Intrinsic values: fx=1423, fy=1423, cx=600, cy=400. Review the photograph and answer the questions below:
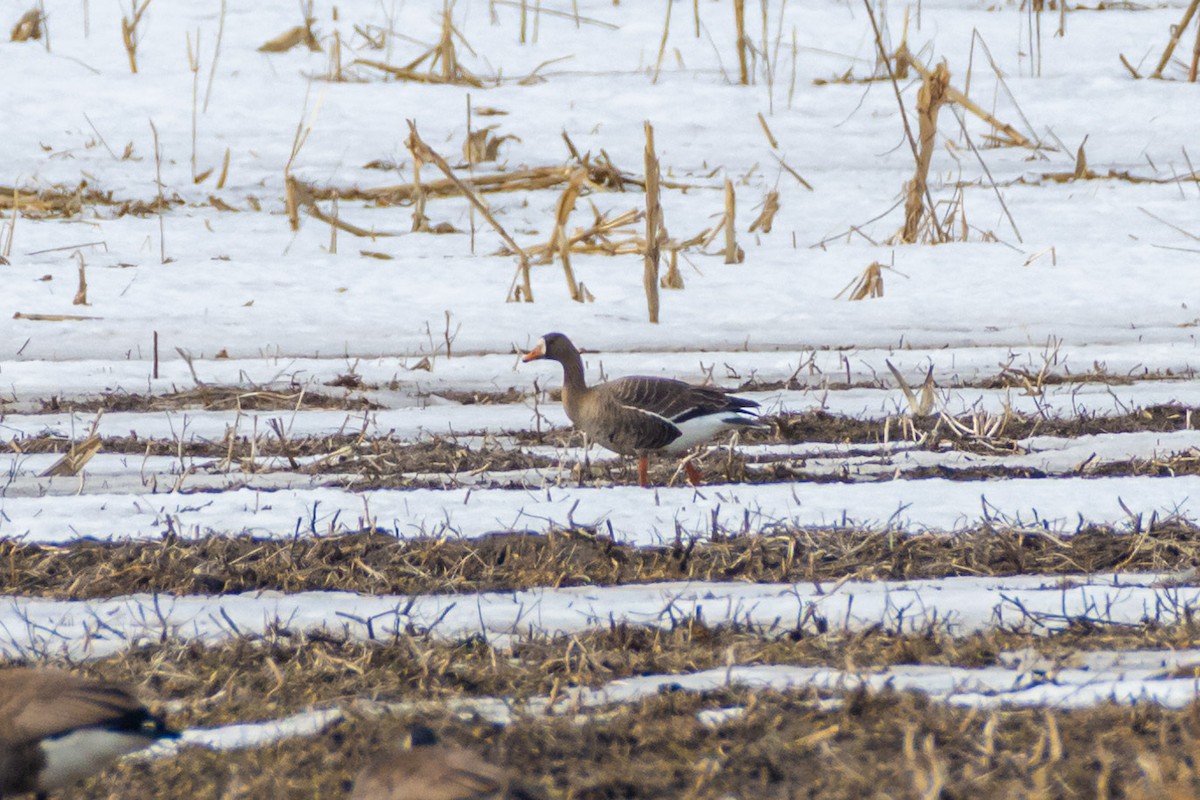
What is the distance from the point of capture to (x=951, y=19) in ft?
49.7

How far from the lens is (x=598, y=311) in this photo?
8.80m

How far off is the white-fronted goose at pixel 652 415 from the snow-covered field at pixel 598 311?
6.0 inches

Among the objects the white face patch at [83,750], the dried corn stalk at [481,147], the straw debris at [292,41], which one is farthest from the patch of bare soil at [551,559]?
the straw debris at [292,41]

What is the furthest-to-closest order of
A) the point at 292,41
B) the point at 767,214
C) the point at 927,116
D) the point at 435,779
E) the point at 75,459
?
1. the point at 292,41
2. the point at 767,214
3. the point at 927,116
4. the point at 75,459
5. the point at 435,779

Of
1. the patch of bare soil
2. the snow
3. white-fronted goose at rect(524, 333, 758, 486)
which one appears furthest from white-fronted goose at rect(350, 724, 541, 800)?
white-fronted goose at rect(524, 333, 758, 486)

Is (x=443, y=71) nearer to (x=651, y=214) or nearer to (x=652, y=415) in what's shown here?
(x=651, y=214)

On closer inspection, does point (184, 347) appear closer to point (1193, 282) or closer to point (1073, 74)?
point (1193, 282)

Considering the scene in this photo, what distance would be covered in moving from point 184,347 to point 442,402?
7.09 feet

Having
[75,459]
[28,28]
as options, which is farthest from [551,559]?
[28,28]

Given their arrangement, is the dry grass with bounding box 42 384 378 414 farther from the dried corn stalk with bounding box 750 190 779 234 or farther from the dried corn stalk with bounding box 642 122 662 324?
the dried corn stalk with bounding box 750 190 779 234

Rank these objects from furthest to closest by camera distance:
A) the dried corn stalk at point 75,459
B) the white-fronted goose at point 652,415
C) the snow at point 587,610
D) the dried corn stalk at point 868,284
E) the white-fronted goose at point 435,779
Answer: the dried corn stalk at point 868,284 → the white-fronted goose at point 652,415 → the dried corn stalk at point 75,459 → the snow at point 587,610 → the white-fronted goose at point 435,779

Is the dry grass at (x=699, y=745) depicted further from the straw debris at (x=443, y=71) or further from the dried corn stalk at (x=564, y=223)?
the straw debris at (x=443, y=71)

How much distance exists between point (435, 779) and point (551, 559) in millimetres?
1741

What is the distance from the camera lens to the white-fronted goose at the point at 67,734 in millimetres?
2506
